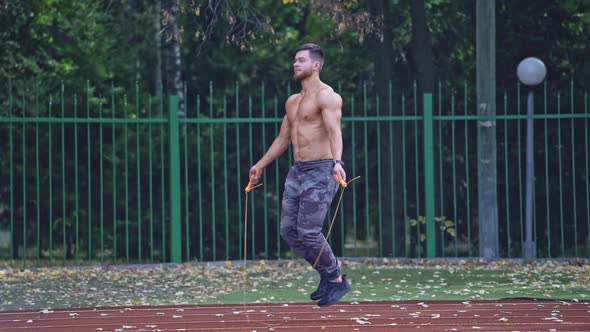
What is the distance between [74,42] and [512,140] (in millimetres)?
8049

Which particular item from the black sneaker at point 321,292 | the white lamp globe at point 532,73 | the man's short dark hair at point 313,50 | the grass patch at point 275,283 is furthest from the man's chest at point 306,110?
the white lamp globe at point 532,73

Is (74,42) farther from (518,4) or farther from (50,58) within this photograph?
(518,4)

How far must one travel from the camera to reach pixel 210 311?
9.50 m

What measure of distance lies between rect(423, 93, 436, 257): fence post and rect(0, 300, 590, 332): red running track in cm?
455

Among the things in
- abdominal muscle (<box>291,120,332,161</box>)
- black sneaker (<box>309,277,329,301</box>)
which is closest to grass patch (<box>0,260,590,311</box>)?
black sneaker (<box>309,277,329,301</box>)

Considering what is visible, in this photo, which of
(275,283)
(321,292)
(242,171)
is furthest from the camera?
(242,171)

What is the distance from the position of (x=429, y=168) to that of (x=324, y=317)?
576 cm

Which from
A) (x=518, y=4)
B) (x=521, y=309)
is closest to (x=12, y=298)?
(x=521, y=309)

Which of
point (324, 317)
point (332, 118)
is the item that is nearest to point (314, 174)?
point (332, 118)

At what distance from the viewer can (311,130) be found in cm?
891

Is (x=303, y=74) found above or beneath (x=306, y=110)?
above

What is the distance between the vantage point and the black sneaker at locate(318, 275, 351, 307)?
8812 mm

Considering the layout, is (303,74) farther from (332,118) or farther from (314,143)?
(314,143)

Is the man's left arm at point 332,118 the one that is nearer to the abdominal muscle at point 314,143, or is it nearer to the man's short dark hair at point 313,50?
the abdominal muscle at point 314,143
